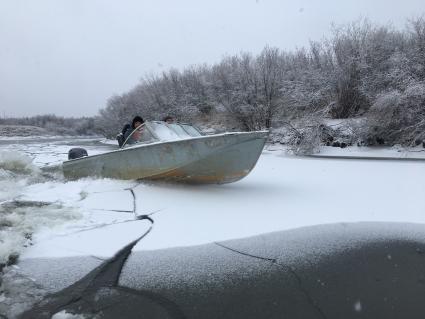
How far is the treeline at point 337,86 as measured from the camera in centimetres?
1590

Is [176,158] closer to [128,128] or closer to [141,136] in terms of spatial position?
[141,136]

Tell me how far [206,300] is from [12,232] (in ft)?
9.74

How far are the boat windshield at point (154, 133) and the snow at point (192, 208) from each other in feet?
3.31

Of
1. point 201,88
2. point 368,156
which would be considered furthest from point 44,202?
point 201,88

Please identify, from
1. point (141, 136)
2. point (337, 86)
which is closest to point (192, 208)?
point (141, 136)

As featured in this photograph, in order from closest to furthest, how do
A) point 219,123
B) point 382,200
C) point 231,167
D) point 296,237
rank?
point 296,237 < point 382,200 < point 231,167 < point 219,123

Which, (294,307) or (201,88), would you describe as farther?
(201,88)

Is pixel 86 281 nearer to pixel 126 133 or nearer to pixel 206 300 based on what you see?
pixel 206 300

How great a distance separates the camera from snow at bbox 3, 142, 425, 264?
4.53 metres

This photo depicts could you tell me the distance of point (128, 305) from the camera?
9.75 ft

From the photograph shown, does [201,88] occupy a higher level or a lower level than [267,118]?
higher

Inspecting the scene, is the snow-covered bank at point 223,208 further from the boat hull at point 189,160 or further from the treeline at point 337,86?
the treeline at point 337,86

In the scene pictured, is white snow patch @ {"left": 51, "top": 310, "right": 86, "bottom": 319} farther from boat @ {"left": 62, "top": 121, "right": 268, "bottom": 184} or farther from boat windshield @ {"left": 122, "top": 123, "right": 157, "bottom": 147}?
boat windshield @ {"left": 122, "top": 123, "right": 157, "bottom": 147}

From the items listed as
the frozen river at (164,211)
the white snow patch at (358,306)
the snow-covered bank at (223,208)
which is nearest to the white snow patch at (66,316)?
the frozen river at (164,211)
